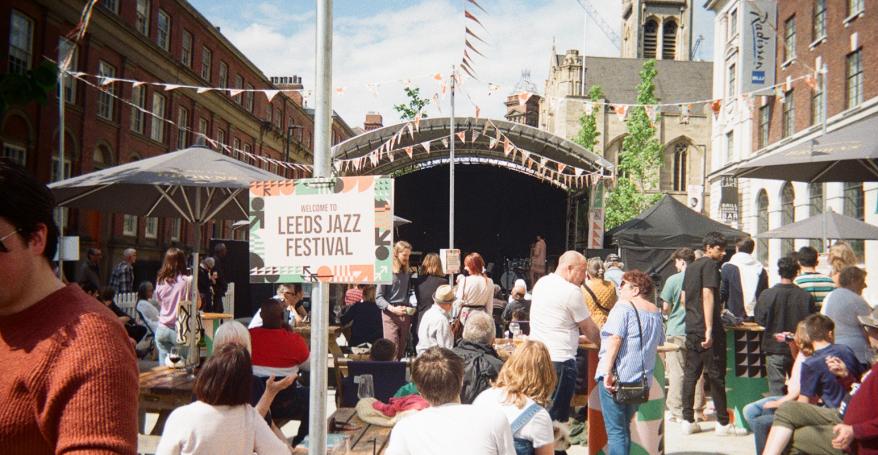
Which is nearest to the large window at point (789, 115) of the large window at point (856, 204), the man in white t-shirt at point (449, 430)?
the large window at point (856, 204)

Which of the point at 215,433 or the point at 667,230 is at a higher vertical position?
the point at 667,230

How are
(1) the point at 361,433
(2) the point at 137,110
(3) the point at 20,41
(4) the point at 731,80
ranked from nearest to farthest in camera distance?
(1) the point at 361,433 < (3) the point at 20,41 < (2) the point at 137,110 < (4) the point at 731,80

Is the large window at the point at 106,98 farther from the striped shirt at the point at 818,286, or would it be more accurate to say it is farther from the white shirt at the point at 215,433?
the white shirt at the point at 215,433

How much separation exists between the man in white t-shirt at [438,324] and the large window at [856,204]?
18237 millimetres

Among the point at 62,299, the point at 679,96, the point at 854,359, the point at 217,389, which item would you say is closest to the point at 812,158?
the point at 854,359

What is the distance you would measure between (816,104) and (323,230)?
2642 centimetres

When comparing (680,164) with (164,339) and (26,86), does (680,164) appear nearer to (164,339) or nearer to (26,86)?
(164,339)

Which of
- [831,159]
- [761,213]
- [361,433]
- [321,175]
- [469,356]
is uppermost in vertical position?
[761,213]

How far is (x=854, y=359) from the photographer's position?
521 cm

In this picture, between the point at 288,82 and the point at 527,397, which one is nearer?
the point at 527,397

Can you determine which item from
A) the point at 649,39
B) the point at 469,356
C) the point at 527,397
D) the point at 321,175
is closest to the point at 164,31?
the point at 469,356

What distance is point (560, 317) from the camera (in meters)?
5.86

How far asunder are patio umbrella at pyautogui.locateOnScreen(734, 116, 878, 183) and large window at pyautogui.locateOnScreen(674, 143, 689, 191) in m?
49.7

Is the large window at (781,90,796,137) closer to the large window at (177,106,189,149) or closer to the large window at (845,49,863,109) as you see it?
the large window at (845,49,863,109)
